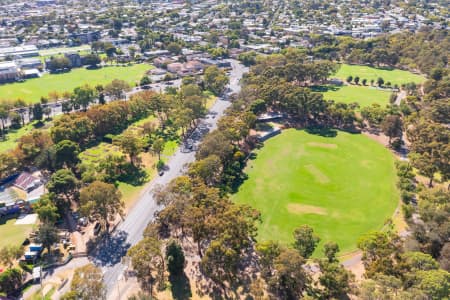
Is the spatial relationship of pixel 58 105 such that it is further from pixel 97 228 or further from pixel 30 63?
pixel 97 228

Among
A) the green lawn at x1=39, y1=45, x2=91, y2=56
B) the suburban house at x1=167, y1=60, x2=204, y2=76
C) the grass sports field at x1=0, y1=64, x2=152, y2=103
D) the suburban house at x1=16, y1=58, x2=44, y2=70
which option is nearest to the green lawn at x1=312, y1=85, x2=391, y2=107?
the suburban house at x1=167, y1=60, x2=204, y2=76

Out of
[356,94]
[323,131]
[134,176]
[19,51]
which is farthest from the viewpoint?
[19,51]

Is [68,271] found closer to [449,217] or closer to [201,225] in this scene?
[201,225]

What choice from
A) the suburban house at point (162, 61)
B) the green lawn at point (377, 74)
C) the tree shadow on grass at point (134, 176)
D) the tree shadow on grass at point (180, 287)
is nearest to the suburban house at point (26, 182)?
the tree shadow on grass at point (134, 176)

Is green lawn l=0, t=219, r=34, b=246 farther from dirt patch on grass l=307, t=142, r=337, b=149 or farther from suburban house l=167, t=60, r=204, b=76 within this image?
suburban house l=167, t=60, r=204, b=76

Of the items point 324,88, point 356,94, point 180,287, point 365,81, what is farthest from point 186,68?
point 180,287

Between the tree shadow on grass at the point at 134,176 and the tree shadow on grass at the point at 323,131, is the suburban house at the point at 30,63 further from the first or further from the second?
the tree shadow on grass at the point at 323,131
